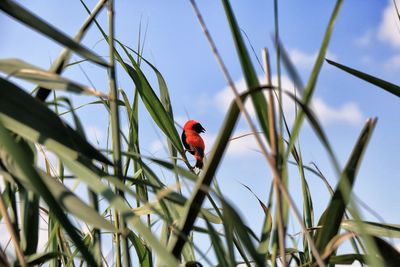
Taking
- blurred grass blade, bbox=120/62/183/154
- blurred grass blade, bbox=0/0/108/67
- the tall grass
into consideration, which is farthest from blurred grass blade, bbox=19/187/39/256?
blurred grass blade, bbox=120/62/183/154

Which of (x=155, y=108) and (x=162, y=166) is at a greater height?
(x=155, y=108)

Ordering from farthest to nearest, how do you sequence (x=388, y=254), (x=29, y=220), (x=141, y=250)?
(x=141, y=250) < (x=29, y=220) < (x=388, y=254)

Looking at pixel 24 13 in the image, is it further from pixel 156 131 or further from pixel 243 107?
pixel 156 131

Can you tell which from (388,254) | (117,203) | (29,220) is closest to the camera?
(117,203)

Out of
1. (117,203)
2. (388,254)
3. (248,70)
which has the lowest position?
(388,254)

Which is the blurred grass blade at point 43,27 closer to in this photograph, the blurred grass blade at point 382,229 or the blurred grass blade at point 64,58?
the blurred grass blade at point 64,58

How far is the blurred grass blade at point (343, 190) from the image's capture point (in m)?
0.61

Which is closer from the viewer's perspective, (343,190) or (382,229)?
(343,190)

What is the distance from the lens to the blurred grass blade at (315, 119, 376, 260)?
Result: 24.1 inches

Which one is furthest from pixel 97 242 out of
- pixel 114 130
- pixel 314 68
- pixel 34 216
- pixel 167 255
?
pixel 314 68

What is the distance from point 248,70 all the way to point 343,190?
178mm

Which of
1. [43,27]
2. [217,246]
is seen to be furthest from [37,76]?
[217,246]

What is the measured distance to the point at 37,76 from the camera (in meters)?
0.76

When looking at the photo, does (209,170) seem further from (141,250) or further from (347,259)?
(141,250)
